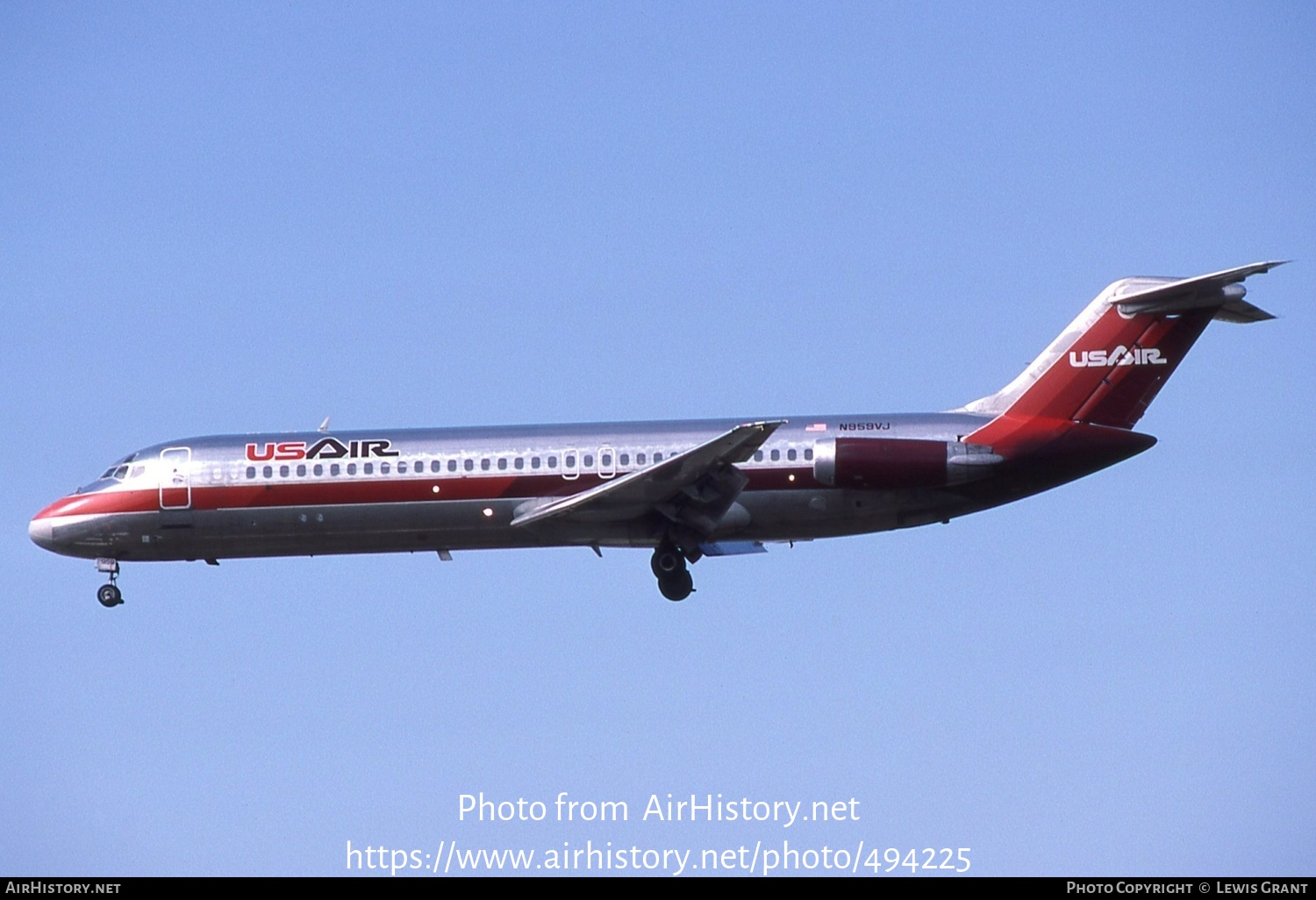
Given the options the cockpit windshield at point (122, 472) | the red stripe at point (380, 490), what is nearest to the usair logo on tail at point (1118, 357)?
the red stripe at point (380, 490)

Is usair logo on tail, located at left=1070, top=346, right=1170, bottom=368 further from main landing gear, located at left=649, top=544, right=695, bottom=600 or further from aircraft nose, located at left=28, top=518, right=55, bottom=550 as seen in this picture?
aircraft nose, located at left=28, top=518, right=55, bottom=550

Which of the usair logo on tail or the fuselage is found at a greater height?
the usair logo on tail

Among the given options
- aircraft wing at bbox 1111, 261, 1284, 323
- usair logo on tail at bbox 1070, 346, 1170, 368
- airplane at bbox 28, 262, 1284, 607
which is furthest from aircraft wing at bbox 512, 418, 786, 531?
aircraft wing at bbox 1111, 261, 1284, 323

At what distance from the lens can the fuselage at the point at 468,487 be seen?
32719mm

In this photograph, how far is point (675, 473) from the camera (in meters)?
31.9

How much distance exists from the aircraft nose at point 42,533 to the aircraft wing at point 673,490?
9.42 m

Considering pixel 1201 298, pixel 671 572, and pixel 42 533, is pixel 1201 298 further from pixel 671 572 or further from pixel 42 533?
pixel 42 533

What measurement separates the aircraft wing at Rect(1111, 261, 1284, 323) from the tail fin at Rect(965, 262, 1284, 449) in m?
0.02

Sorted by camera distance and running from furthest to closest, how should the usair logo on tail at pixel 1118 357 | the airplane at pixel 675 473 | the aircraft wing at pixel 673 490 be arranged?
1. the usair logo on tail at pixel 1118 357
2. the airplane at pixel 675 473
3. the aircraft wing at pixel 673 490

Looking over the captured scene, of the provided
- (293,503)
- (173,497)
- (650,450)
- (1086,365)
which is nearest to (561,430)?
(650,450)

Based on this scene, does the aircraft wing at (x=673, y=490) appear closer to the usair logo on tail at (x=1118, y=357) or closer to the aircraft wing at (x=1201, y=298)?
the usair logo on tail at (x=1118, y=357)

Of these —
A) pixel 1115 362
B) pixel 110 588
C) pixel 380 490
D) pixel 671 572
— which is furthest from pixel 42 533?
pixel 1115 362

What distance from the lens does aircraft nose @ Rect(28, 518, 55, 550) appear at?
35.8m

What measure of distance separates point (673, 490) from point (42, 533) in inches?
503
